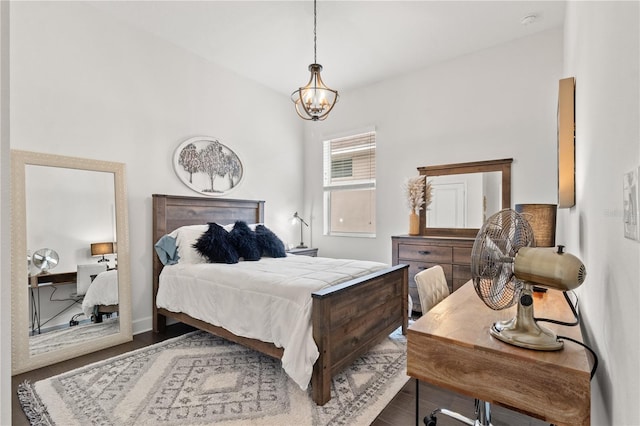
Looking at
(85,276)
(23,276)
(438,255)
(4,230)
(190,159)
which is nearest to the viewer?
(4,230)

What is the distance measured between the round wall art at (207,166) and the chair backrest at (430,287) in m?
2.80

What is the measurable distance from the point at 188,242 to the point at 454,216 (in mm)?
3057

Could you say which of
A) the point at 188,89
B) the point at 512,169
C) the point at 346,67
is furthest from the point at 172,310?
the point at 512,169

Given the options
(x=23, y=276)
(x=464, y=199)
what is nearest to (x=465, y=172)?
(x=464, y=199)

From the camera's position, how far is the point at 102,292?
291cm

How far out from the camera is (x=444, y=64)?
3928 mm

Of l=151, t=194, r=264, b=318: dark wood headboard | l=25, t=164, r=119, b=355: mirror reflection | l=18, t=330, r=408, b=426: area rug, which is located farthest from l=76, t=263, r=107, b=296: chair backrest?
l=18, t=330, r=408, b=426: area rug

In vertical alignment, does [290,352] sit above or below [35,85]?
below

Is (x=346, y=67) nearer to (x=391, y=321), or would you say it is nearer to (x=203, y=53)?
(x=203, y=53)

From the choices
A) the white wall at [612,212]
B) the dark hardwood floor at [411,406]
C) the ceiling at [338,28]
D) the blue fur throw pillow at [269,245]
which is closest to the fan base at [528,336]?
the white wall at [612,212]

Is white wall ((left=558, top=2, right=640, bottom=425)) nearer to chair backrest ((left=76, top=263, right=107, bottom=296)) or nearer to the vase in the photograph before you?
the vase

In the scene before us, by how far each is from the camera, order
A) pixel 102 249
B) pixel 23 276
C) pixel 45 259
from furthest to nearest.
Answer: pixel 102 249
pixel 45 259
pixel 23 276

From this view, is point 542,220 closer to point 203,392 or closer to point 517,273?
point 517,273

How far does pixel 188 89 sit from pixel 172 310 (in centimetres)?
245
